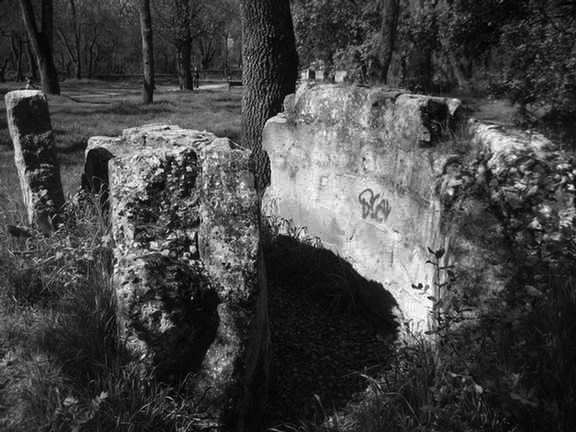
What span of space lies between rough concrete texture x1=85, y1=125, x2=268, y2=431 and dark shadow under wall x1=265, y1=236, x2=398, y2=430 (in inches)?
18.3

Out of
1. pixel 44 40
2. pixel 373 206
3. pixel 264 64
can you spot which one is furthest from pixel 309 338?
pixel 44 40

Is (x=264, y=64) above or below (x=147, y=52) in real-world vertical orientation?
below

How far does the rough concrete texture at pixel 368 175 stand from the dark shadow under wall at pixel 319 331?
207 millimetres

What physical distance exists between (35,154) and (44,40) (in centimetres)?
1514

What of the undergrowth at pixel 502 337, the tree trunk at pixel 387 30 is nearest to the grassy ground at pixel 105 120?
the tree trunk at pixel 387 30

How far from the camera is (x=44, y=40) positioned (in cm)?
1795

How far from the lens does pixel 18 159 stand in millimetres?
4852

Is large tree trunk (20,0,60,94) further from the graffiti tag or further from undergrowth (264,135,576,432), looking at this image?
undergrowth (264,135,576,432)

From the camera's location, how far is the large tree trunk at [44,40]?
17.2m

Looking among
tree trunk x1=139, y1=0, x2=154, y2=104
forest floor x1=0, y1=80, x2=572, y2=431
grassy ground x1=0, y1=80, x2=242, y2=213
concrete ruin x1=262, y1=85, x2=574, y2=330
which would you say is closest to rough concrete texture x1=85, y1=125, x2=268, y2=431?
forest floor x1=0, y1=80, x2=572, y2=431

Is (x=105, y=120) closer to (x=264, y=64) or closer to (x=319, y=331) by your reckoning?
(x=264, y=64)

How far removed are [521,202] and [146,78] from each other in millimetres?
16081

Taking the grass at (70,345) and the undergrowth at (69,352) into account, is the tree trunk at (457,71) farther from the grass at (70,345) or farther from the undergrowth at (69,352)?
the undergrowth at (69,352)

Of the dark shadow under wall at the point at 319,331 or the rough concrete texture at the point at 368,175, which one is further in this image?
the rough concrete texture at the point at 368,175
